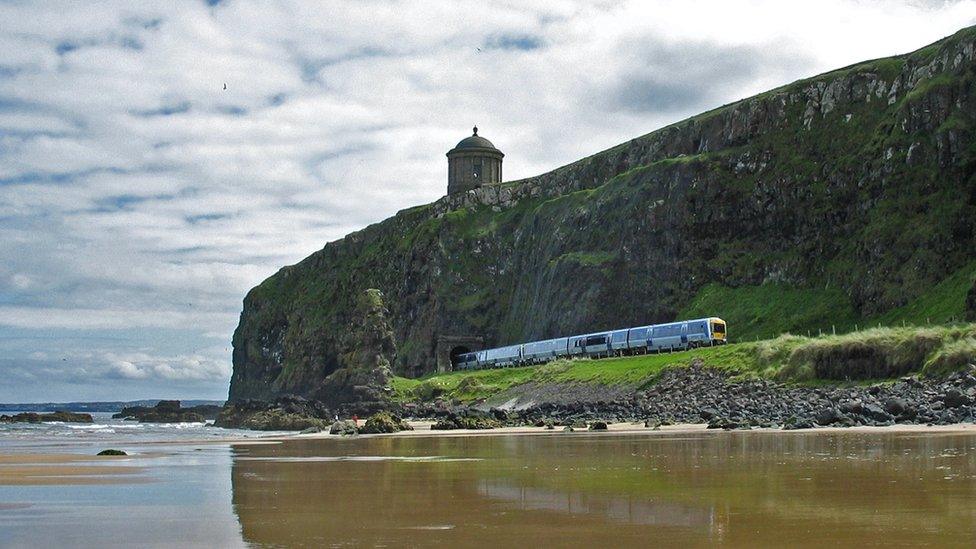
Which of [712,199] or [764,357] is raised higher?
[712,199]

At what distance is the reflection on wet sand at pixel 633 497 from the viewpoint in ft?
36.9

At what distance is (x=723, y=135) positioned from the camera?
109000mm

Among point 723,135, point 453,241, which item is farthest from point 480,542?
point 453,241

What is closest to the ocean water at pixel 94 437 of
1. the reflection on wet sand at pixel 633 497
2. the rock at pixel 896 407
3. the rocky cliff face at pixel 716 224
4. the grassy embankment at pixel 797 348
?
the reflection on wet sand at pixel 633 497

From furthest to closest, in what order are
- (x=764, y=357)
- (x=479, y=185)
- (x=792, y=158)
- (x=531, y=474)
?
(x=479, y=185) < (x=792, y=158) < (x=764, y=357) < (x=531, y=474)

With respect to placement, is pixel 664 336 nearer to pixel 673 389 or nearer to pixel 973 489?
pixel 673 389

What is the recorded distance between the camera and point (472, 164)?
167 m

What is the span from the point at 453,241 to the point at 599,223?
32806 mm

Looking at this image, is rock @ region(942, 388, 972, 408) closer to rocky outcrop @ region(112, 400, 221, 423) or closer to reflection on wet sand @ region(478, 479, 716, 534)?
reflection on wet sand @ region(478, 479, 716, 534)

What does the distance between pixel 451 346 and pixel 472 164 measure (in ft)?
155

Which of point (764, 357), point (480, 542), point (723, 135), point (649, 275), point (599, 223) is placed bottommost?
point (480, 542)

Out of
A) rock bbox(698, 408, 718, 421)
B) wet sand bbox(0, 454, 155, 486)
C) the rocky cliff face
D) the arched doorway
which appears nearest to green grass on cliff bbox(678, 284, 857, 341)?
the rocky cliff face

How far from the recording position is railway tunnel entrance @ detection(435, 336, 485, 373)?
127062 mm

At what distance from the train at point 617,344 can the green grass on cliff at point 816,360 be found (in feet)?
18.2
